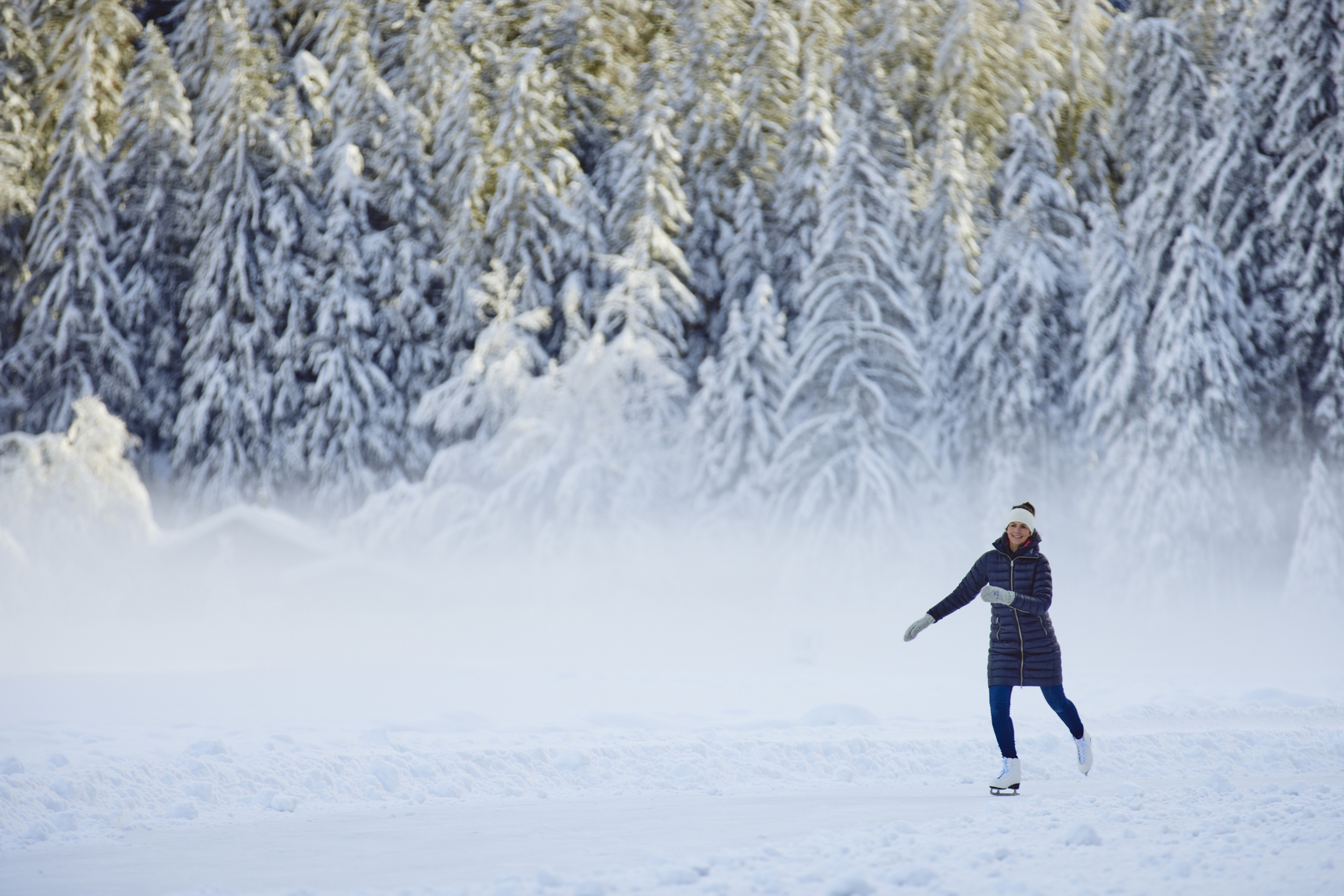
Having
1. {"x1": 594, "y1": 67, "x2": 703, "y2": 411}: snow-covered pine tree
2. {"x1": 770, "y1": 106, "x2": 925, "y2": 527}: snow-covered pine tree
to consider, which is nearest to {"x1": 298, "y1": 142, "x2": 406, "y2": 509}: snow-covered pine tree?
{"x1": 594, "y1": 67, "x2": 703, "y2": 411}: snow-covered pine tree

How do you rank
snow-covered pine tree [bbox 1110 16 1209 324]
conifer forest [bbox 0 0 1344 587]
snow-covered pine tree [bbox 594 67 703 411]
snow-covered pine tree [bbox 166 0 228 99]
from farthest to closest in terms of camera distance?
snow-covered pine tree [bbox 166 0 228 99], snow-covered pine tree [bbox 594 67 703 411], snow-covered pine tree [bbox 1110 16 1209 324], conifer forest [bbox 0 0 1344 587]

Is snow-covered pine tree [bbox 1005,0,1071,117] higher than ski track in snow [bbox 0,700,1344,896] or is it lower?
higher

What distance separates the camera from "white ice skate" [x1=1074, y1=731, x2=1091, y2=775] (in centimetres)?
Result: 760

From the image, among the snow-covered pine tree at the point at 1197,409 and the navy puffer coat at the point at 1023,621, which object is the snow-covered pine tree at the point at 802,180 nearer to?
the snow-covered pine tree at the point at 1197,409

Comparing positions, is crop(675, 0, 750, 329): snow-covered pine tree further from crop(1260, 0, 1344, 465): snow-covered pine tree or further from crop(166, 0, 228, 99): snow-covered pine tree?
crop(166, 0, 228, 99): snow-covered pine tree

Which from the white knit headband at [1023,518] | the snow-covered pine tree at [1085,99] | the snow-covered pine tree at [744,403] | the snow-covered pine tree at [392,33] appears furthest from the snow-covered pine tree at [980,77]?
the white knit headband at [1023,518]

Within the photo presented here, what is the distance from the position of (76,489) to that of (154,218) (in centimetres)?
991

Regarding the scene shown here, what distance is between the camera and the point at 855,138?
21.6m

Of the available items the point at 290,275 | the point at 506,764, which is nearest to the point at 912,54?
the point at 290,275

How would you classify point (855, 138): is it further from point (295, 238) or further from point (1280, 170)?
point (295, 238)

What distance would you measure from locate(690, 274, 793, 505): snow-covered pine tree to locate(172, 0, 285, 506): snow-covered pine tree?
10.9 meters

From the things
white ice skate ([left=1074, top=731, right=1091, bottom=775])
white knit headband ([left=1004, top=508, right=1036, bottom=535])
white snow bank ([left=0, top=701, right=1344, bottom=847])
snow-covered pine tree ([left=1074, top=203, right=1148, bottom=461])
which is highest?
snow-covered pine tree ([left=1074, top=203, right=1148, bottom=461])

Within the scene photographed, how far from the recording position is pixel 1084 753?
300 inches

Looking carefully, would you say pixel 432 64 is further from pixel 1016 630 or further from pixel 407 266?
pixel 1016 630
